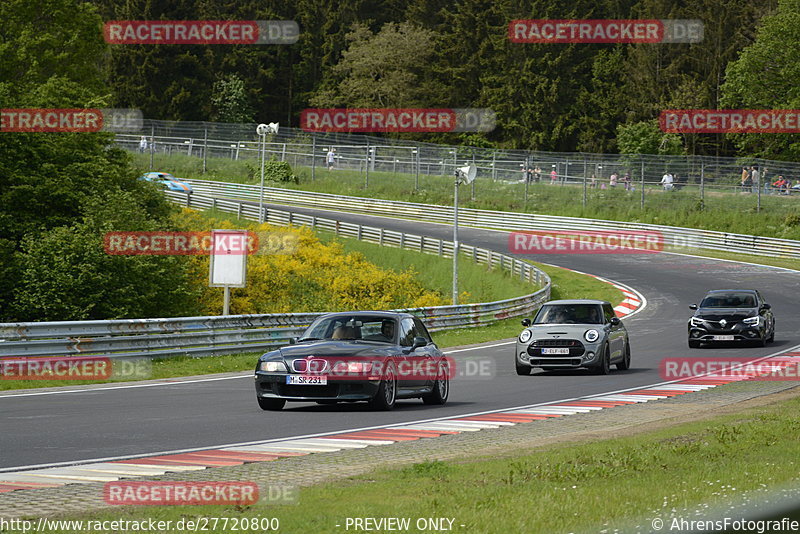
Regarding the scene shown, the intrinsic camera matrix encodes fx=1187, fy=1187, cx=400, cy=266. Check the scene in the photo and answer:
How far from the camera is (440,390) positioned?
17203mm

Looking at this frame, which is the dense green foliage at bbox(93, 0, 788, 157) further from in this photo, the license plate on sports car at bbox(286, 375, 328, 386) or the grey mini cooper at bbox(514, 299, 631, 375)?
the license plate on sports car at bbox(286, 375, 328, 386)

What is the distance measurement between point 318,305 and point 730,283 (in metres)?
17.6

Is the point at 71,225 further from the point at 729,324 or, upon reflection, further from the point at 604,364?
the point at 729,324

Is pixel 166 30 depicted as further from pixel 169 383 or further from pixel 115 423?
pixel 115 423

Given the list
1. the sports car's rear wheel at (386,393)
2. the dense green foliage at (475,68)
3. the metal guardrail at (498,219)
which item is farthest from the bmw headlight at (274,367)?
the dense green foliage at (475,68)

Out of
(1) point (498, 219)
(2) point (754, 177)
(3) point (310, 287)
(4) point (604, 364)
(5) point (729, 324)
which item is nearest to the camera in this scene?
(4) point (604, 364)

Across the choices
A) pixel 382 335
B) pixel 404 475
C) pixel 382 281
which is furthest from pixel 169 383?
pixel 382 281

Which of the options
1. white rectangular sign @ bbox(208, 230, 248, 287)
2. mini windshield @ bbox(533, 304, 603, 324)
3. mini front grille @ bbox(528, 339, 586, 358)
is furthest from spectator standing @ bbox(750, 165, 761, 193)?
white rectangular sign @ bbox(208, 230, 248, 287)

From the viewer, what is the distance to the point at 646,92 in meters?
95.3

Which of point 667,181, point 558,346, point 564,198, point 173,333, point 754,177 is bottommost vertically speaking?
point 173,333

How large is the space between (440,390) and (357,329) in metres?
1.63

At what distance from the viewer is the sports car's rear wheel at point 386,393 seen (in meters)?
15.6

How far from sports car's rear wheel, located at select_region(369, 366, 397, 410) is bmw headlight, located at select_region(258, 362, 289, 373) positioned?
1245 mm

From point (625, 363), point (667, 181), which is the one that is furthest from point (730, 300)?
point (667, 181)
